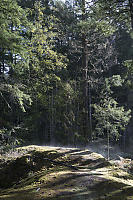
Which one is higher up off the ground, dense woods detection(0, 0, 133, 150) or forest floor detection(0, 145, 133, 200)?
dense woods detection(0, 0, 133, 150)

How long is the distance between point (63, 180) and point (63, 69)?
15.1 meters

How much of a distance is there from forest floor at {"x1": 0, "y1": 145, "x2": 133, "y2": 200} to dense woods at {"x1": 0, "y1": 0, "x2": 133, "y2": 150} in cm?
103

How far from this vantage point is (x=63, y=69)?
17.8m

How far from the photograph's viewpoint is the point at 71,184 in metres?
3.24

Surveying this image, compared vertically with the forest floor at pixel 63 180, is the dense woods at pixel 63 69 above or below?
above

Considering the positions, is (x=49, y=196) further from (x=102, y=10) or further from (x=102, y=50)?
(x=102, y=50)

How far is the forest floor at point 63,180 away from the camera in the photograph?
9.36 feet

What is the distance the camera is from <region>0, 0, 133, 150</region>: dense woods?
21.9 feet

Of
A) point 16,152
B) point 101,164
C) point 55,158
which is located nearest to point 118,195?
point 101,164

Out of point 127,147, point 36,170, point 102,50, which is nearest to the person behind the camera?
point 36,170

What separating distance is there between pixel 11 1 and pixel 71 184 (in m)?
6.01

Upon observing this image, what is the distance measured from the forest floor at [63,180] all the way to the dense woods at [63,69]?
1.03 meters

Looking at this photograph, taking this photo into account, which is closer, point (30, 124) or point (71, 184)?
point (71, 184)

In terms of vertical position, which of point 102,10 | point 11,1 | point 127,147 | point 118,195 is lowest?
point 127,147
